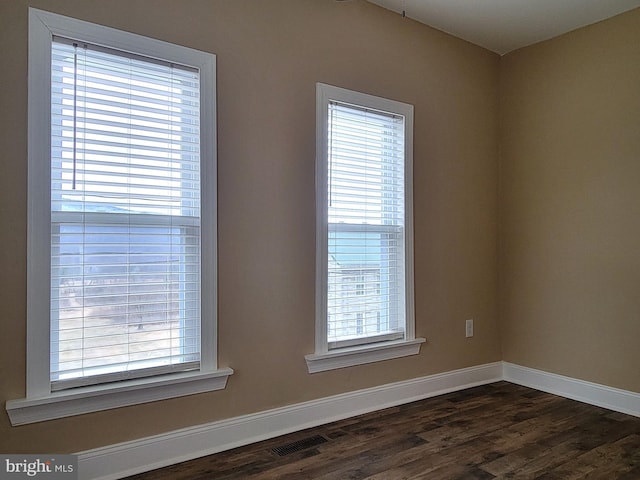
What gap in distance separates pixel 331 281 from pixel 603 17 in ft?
8.54

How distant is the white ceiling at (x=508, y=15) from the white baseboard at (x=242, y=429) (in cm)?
257

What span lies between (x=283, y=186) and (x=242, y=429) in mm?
1374

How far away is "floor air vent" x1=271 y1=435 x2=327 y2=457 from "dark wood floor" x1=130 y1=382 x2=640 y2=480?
0.5 inches

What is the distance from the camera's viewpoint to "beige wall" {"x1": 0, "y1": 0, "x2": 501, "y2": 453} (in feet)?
6.10

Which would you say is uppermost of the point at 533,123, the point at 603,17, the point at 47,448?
the point at 603,17

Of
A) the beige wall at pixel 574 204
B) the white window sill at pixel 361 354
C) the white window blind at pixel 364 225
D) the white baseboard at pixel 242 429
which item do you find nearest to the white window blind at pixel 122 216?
the white baseboard at pixel 242 429

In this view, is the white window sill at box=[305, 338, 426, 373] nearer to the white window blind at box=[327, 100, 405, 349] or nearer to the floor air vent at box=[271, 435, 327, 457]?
the white window blind at box=[327, 100, 405, 349]

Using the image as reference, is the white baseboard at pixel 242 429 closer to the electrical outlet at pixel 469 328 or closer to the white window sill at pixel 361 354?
the white window sill at pixel 361 354

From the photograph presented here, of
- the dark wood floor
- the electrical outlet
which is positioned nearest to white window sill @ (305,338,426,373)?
the dark wood floor

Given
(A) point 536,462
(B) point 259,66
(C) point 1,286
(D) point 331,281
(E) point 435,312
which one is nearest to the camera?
(C) point 1,286

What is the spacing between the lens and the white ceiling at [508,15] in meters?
2.85

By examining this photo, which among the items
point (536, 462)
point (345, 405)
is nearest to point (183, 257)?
point (345, 405)

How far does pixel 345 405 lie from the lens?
9.09ft

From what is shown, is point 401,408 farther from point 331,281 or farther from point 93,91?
point 93,91
